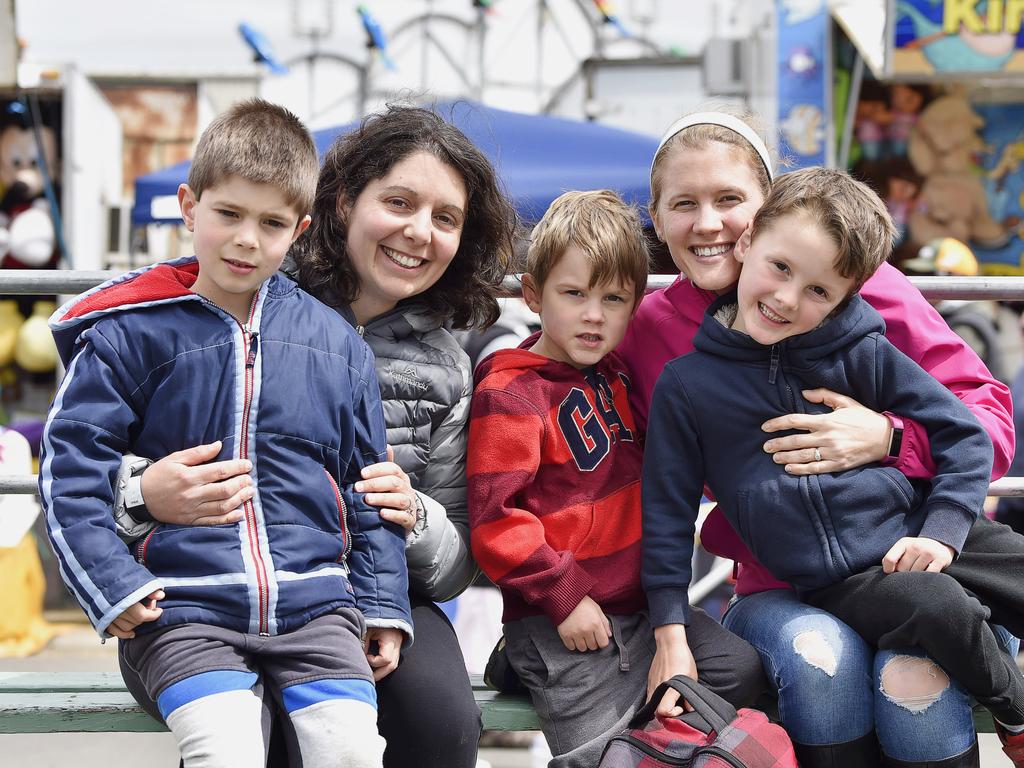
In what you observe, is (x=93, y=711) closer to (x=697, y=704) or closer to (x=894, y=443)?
(x=697, y=704)

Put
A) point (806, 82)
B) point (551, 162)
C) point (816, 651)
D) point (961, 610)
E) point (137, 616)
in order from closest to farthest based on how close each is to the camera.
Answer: point (137, 616)
point (961, 610)
point (816, 651)
point (551, 162)
point (806, 82)

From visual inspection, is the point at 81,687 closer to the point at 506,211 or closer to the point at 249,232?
the point at 249,232

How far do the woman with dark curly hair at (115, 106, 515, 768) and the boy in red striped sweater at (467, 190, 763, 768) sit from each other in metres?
0.09

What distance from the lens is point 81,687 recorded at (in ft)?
7.35

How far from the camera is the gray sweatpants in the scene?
1988 mm

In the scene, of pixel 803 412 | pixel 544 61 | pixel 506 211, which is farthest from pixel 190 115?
pixel 803 412

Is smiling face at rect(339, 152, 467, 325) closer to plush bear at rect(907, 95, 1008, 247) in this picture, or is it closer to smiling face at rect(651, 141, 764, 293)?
smiling face at rect(651, 141, 764, 293)

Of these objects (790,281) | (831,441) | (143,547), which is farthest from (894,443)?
(143,547)

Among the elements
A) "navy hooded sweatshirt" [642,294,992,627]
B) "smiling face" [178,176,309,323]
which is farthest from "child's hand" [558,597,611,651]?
"smiling face" [178,176,309,323]

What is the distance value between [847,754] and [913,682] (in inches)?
6.8

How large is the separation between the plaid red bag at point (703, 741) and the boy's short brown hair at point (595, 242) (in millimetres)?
810

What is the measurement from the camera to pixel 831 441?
1977 millimetres

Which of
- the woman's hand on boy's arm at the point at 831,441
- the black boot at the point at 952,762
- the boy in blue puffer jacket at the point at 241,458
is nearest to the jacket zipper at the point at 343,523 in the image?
the boy in blue puffer jacket at the point at 241,458

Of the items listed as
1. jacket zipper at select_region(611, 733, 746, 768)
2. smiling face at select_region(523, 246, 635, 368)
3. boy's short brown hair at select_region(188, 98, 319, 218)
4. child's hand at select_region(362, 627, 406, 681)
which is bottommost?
jacket zipper at select_region(611, 733, 746, 768)
